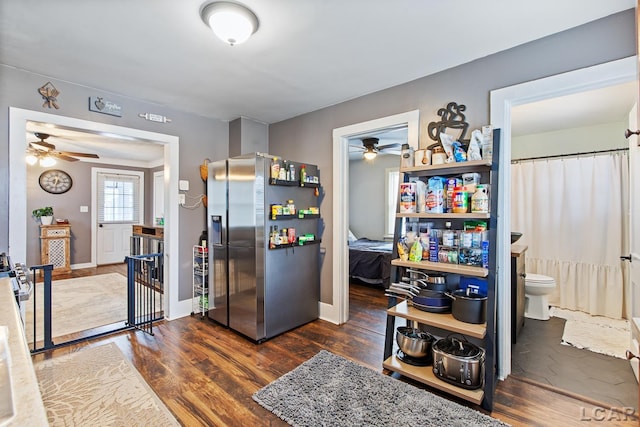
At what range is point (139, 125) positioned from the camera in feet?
10.5

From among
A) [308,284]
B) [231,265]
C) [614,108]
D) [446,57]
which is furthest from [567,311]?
[231,265]

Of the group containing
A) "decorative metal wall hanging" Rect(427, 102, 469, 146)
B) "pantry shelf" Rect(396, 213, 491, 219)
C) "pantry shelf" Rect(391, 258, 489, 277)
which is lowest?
"pantry shelf" Rect(391, 258, 489, 277)

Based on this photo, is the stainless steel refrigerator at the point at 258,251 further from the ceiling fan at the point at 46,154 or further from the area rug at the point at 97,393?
the ceiling fan at the point at 46,154

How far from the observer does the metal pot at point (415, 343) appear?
7.29 feet

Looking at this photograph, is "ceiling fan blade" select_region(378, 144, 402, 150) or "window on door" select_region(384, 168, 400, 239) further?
"window on door" select_region(384, 168, 400, 239)

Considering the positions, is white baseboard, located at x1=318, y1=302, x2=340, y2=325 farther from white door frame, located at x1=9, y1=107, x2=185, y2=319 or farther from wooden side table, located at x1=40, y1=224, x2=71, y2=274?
wooden side table, located at x1=40, y1=224, x2=71, y2=274

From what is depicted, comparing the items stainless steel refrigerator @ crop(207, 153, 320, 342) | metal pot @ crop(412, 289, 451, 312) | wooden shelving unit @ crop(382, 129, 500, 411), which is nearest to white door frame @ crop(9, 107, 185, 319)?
stainless steel refrigerator @ crop(207, 153, 320, 342)

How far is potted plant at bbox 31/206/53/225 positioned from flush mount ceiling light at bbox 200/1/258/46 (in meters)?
5.97

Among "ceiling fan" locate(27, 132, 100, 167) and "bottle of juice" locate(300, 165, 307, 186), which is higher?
"ceiling fan" locate(27, 132, 100, 167)

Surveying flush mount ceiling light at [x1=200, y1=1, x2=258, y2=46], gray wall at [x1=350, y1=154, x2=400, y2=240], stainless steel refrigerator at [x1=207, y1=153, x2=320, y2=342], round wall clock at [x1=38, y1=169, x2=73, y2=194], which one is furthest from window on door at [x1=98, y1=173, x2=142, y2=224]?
flush mount ceiling light at [x1=200, y1=1, x2=258, y2=46]

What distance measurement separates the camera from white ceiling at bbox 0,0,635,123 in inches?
68.8

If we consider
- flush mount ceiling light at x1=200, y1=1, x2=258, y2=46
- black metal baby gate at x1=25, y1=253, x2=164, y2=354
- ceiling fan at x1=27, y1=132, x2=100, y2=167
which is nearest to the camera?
flush mount ceiling light at x1=200, y1=1, x2=258, y2=46

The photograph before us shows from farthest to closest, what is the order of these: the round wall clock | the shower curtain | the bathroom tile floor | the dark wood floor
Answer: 1. the round wall clock
2. the shower curtain
3. the bathroom tile floor
4. the dark wood floor

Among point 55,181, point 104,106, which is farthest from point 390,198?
point 55,181
